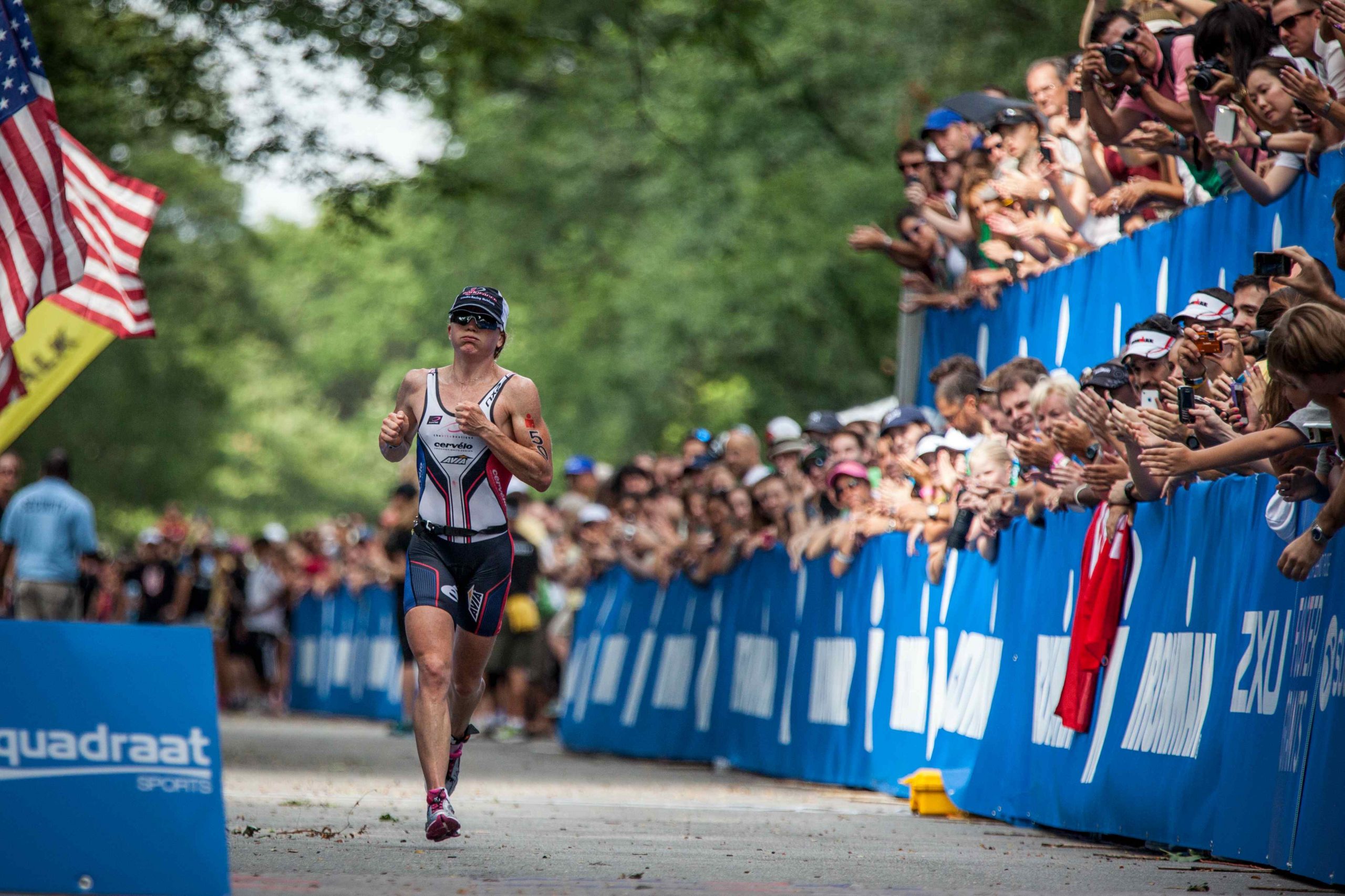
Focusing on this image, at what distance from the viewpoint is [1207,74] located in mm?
9508

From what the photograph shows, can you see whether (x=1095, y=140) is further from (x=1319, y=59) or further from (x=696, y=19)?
(x=696, y=19)

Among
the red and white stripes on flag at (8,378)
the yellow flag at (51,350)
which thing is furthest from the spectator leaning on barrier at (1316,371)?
the yellow flag at (51,350)

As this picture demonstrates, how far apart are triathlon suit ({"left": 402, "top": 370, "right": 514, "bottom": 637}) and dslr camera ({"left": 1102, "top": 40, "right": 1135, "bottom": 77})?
142 inches

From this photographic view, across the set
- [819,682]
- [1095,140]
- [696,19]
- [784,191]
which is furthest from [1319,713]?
[784,191]

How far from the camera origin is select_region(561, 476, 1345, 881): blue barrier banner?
25.3ft

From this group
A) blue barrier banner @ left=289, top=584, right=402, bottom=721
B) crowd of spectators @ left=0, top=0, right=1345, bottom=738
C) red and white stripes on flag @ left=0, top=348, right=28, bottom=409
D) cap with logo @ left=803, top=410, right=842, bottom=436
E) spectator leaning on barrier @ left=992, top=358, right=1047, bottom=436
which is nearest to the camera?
crowd of spectators @ left=0, top=0, right=1345, bottom=738

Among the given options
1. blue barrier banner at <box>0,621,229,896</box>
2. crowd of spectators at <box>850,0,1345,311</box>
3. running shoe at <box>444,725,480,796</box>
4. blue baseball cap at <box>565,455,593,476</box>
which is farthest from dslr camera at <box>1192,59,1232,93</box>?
blue baseball cap at <box>565,455,593,476</box>

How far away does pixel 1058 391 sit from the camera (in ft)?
35.2

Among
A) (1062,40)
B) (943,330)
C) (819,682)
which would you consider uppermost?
(1062,40)

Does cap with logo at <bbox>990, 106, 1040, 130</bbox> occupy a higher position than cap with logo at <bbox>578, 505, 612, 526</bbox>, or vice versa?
cap with logo at <bbox>990, 106, 1040, 130</bbox>

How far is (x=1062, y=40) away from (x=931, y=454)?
14.5 m

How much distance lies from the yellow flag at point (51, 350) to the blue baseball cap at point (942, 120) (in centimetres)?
570

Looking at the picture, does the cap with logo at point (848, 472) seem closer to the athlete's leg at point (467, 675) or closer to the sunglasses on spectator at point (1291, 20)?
the athlete's leg at point (467, 675)

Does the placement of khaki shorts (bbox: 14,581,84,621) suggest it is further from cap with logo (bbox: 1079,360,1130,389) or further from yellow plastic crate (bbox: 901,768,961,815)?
cap with logo (bbox: 1079,360,1130,389)
